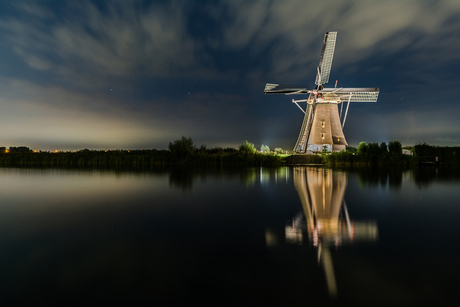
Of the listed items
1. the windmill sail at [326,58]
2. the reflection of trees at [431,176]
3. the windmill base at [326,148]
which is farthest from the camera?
the windmill base at [326,148]

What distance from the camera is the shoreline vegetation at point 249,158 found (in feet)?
79.0

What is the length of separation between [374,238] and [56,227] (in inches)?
249

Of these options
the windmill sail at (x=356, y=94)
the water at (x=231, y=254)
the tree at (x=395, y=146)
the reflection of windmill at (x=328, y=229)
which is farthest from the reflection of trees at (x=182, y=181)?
the tree at (x=395, y=146)

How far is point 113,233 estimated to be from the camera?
446 centimetres

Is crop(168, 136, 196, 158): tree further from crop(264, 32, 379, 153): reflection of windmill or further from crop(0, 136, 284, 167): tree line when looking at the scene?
crop(264, 32, 379, 153): reflection of windmill

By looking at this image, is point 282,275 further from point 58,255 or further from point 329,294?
point 58,255

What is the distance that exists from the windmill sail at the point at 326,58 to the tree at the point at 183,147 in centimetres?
1843

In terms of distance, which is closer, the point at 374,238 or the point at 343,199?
the point at 374,238

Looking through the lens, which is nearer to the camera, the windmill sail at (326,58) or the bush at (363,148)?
the bush at (363,148)

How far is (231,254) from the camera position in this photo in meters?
3.44

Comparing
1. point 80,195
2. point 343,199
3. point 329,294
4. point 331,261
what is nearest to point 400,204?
point 343,199

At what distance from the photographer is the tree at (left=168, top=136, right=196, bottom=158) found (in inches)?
967

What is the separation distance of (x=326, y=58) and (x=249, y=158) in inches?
666

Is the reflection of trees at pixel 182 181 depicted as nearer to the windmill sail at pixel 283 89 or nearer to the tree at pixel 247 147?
the tree at pixel 247 147
